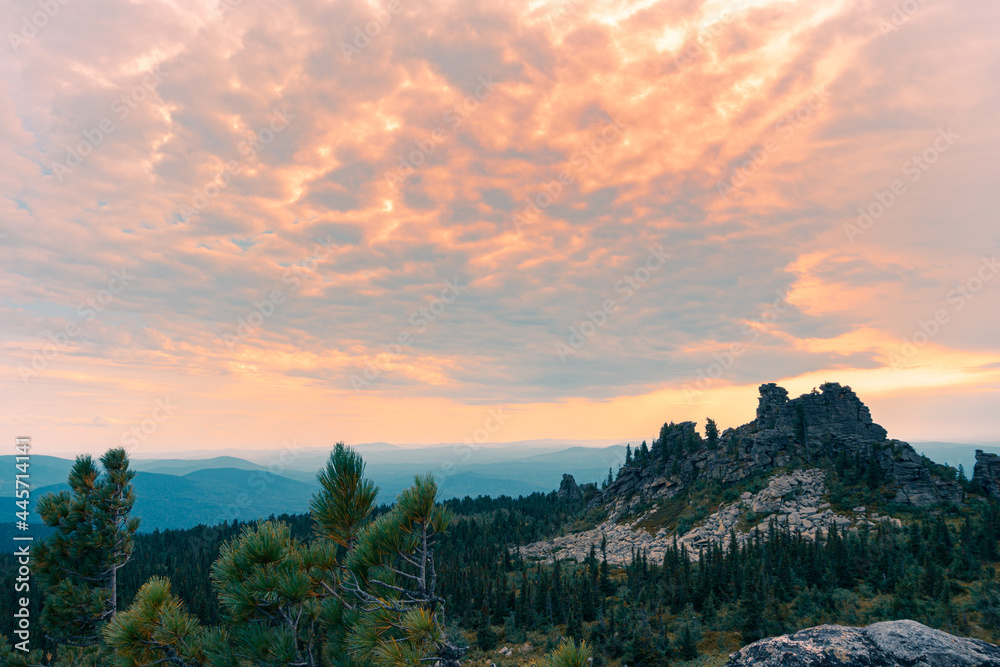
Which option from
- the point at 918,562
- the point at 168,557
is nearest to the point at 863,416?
the point at 918,562

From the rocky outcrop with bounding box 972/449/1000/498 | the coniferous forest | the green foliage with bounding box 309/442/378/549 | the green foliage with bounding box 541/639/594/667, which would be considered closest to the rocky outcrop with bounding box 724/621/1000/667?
the green foliage with bounding box 541/639/594/667

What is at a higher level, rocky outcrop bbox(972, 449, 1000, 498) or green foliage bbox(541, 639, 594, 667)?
green foliage bbox(541, 639, 594, 667)

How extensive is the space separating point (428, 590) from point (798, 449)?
145227 millimetres

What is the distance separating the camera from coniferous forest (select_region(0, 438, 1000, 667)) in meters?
7.16

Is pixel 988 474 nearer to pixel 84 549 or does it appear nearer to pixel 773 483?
pixel 773 483

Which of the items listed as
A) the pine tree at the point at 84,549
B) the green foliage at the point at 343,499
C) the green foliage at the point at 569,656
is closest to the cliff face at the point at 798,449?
the green foliage at the point at 569,656

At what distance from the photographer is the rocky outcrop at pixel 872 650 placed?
5.04 metres

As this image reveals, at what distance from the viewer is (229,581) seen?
24.5ft

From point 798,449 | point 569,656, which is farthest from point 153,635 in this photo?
point 798,449

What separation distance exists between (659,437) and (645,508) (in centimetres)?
3286

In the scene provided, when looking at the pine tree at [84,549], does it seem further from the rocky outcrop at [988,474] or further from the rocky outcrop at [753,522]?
the rocky outcrop at [988,474]

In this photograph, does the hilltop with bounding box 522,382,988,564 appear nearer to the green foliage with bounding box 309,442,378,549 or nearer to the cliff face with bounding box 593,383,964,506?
the cliff face with bounding box 593,383,964,506

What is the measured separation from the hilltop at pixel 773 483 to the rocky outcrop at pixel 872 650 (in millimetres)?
96497

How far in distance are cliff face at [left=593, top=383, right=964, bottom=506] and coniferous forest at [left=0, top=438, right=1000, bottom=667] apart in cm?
627
